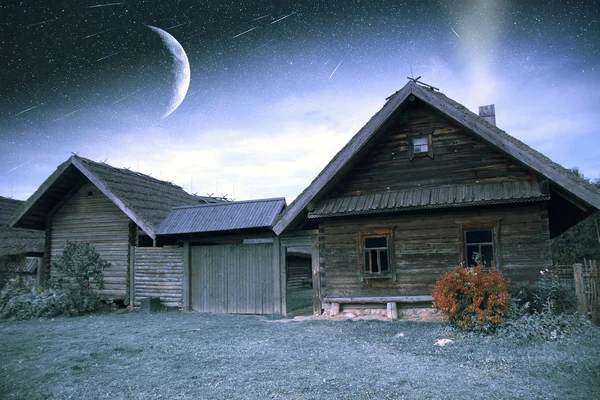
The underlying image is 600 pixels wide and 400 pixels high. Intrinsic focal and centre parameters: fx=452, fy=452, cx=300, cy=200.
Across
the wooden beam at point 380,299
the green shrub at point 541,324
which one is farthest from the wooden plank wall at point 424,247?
the green shrub at point 541,324

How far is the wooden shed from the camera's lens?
15070mm

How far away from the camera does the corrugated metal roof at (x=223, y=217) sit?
49.5 feet

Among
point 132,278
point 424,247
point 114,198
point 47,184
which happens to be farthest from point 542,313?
point 47,184

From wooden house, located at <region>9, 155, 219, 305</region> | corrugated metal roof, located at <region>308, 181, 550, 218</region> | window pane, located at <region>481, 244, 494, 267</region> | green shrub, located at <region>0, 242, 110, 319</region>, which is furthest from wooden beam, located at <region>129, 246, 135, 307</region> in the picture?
window pane, located at <region>481, 244, 494, 267</region>

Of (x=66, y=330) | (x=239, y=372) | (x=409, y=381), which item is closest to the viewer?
(x=409, y=381)

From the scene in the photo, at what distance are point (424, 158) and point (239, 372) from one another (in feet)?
27.5

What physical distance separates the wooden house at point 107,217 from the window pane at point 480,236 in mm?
10016

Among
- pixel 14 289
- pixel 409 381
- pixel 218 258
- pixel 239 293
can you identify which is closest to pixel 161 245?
pixel 218 258

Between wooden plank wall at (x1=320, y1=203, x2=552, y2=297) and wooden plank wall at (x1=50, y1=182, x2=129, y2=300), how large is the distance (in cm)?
853

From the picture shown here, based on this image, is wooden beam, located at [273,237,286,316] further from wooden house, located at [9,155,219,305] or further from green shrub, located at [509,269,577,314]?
green shrub, located at [509,269,577,314]

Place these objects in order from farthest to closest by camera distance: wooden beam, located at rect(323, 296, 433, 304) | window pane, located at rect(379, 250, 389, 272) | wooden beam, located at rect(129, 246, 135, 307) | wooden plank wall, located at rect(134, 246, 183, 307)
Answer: wooden beam, located at rect(129, 246, 135, 307), wooden plank wall, located at rect(134, 246, 183, 307), window pane, located at rect(379, 250, 389, 272), wooden beam, located at rect(323, 296, 433, 304)

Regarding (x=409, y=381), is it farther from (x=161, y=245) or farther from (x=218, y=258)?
(x=161, y=245)

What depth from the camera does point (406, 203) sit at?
12523 mm

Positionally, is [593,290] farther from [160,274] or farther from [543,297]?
[160,274]
